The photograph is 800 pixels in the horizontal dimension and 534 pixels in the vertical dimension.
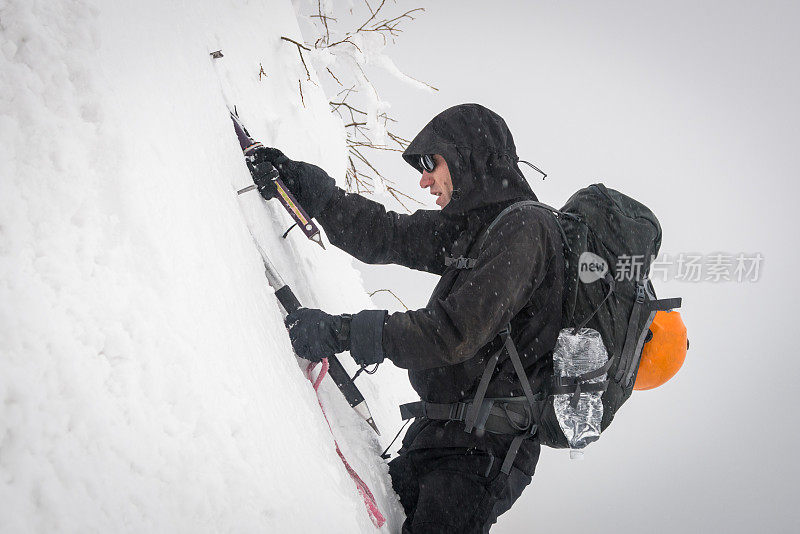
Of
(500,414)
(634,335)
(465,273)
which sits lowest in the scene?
(500,414)

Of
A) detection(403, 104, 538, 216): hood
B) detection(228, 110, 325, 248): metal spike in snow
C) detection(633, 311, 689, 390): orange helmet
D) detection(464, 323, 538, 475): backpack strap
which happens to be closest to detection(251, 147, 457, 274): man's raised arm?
detection(228, 110, 325, 248): metal spike in snow

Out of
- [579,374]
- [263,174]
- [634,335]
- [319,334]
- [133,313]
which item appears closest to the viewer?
[133,313]

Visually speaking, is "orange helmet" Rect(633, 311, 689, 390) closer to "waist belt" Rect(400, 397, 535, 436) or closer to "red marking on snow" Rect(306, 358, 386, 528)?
"waist belt" Rect(400, 397, 535, 436)

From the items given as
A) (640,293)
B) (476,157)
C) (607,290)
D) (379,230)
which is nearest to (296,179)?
(379,230)

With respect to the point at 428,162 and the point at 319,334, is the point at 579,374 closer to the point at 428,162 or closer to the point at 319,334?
the point at 319,334

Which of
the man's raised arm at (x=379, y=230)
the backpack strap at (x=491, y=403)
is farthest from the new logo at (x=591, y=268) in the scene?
the man's raised arm at (x=379, y=230)

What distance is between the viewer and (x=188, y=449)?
1.31 m

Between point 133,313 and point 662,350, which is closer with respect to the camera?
point 133,313

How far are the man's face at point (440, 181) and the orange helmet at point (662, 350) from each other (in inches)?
43.3

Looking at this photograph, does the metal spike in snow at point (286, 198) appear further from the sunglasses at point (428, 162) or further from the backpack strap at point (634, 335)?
the backpack strap at point (634, 335)

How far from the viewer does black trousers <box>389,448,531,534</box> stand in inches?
87.3

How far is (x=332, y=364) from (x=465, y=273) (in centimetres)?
71

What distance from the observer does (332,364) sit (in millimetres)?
2432

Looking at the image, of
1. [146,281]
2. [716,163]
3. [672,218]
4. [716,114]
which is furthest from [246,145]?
[716,114]
